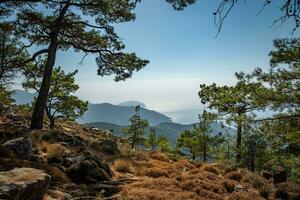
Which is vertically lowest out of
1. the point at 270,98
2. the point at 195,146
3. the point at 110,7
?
the point at 195,146

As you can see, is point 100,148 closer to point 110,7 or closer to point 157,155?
point 157,155

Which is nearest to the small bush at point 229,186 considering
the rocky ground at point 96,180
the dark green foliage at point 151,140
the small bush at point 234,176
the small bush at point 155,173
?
the rocky ground at point 96,180

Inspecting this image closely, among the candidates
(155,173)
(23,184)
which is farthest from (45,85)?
(23,184)

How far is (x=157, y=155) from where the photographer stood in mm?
18219

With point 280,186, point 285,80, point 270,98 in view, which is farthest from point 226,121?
point 280,186

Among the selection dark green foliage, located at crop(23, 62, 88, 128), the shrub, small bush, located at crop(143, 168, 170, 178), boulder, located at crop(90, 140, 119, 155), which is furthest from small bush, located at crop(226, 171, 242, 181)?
dark green foliage, located at crop(23, 62, 88, 128)

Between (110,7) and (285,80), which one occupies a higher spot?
(110,7)

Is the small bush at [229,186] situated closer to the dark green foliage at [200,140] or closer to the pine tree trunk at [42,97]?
the pine tree trunk at [42,97]

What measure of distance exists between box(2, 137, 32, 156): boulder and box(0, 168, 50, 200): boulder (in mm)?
3496

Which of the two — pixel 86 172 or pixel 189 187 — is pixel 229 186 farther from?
pixel 86 172

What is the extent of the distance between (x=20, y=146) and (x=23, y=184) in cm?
484

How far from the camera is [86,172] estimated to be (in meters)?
10.2

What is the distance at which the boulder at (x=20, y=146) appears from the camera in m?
10.5

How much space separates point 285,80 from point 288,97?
1.44 m
